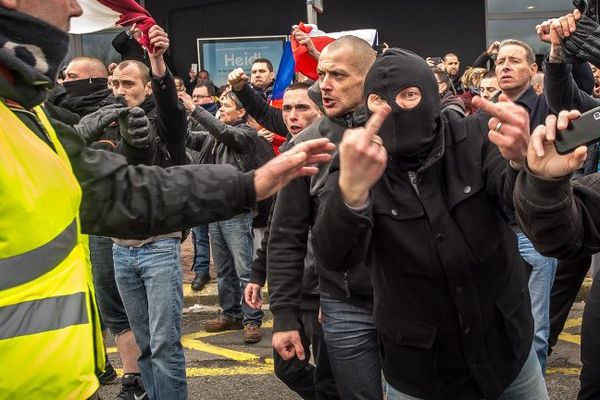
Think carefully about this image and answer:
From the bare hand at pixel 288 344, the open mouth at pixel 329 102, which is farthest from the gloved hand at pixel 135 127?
the bare hand at pixel 288 344

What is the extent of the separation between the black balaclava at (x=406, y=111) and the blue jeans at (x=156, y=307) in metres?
1.89

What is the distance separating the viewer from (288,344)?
3.88 m

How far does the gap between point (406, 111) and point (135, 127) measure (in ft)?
4.62

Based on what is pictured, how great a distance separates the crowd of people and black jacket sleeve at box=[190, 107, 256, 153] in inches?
55.2

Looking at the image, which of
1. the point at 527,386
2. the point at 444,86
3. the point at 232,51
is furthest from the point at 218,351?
the point at 232,51

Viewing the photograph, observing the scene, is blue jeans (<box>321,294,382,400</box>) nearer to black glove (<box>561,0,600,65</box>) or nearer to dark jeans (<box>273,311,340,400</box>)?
dark jeans (<box>273,311,340,400</box>)

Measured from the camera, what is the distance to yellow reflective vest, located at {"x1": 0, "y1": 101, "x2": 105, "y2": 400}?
A: 6.79 feet

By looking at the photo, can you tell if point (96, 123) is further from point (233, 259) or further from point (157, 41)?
point (233, 259)

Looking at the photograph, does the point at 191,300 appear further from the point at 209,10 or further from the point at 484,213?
the point at 209,10

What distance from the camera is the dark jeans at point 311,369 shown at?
4.16 meters

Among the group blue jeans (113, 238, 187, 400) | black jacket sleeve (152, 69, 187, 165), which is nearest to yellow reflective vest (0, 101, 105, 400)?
black jacket sleeve (152, 69, 187, 165)

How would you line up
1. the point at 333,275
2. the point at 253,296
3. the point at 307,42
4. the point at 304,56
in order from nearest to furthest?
1. the point at 333,275
2. the point at 253,296
3. the point at 307,42
4. the point at 304,56

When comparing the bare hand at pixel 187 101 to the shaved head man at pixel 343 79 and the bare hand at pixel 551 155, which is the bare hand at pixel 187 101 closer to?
the shaved head man at pixel 343 79

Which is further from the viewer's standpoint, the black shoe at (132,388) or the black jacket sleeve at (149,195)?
the black shoe at (132,388)
